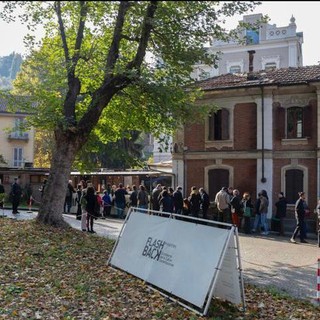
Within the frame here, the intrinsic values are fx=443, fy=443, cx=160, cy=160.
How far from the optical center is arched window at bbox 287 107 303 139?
22.7m

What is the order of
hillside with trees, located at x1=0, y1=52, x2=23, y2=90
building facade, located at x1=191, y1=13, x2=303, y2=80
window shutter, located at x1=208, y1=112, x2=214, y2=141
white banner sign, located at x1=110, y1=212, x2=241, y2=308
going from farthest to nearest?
building facade, located at x1=191, y1=13, x2=303, y2=80
window shutter, located at x1=208, y1=112, x2=214, y2=141
hillside with trees, located at x1=0, y1=52, x2=23, y2=90
white banner sign, located at x1=110, y1=212, x2=241, y2=308

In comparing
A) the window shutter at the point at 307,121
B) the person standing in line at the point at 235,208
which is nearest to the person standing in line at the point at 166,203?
the person standing in line at the point at 235,208

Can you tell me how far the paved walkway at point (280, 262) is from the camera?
9.69 metres

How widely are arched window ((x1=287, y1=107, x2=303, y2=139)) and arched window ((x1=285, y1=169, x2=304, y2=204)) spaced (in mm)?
1855

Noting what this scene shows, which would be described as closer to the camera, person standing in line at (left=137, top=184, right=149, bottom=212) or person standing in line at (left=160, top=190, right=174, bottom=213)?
person standing in line at (left=160, top=190, right=174, bottom=213)

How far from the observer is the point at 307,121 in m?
22.4

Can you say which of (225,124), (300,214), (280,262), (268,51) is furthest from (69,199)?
(268,51)

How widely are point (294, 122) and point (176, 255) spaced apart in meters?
16.6

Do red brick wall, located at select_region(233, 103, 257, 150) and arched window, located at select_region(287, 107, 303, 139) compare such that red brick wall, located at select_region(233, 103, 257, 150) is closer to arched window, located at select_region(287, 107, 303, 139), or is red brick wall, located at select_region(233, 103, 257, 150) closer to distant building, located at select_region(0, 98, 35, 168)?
arched window, located at select_region(287, 107, 303, 139)

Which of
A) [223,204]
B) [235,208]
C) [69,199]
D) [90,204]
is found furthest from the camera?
[69,199]

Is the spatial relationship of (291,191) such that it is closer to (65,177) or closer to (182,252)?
(65,177)

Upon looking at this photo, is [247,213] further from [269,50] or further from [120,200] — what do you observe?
[269,50]

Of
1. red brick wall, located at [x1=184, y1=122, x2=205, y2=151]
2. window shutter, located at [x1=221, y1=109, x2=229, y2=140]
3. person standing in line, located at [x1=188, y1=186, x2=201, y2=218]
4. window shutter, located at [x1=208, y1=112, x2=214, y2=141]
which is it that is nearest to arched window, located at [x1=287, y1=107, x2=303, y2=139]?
window shutter, located at [x1=221, y1=109, x2=229, y2=140]

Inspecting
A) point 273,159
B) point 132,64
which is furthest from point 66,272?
point 273,159
